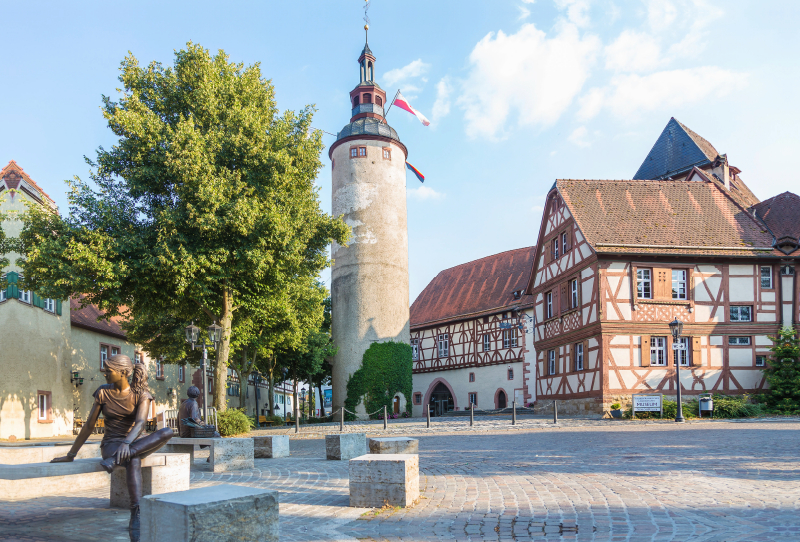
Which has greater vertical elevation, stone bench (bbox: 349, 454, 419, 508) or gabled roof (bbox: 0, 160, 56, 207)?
gabled roof (bbox: 0, 160, 56, 207)

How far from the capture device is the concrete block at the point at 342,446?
42.2 feet

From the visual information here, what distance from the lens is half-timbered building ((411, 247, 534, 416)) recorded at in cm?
4056

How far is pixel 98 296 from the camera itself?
18.6m

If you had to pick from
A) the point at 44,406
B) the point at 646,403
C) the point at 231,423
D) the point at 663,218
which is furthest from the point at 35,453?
the point at 663,218

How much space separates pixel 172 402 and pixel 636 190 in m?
31.8

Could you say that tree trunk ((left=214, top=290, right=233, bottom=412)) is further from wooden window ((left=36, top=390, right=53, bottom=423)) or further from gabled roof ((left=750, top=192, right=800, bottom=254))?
gabled roof ((left=750, top=192, right=800, bottom=254))

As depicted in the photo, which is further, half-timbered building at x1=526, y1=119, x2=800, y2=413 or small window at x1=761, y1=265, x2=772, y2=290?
small window at x1=761, y1=265, x2=772, y2=290

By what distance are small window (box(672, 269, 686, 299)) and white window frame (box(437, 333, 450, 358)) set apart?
836 inches

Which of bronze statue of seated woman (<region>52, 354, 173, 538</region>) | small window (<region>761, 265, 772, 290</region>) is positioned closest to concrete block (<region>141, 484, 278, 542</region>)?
bronze statue of seated woman (<region>52, 354, 173, 538</region>)

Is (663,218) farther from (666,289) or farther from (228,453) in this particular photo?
(228,453)

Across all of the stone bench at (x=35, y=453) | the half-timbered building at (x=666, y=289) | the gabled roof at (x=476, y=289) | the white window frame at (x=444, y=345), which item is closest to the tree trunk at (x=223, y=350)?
the stone bench at (x=35, y=453)

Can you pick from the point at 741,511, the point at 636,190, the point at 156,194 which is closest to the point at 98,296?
the point at 156,194

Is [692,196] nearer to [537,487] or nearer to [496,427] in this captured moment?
[496,427]

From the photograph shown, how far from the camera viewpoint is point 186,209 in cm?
1788
